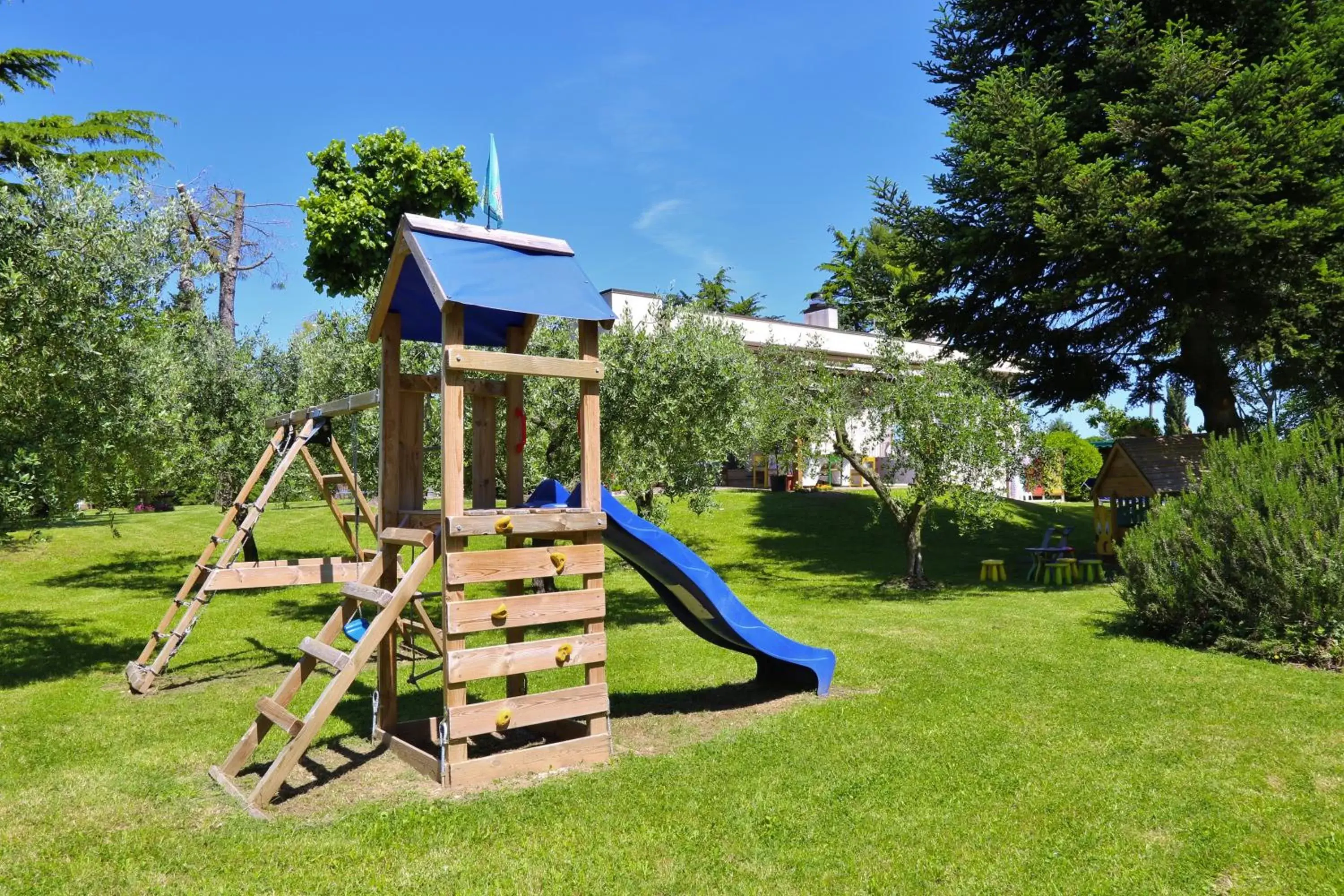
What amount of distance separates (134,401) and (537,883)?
8.42m

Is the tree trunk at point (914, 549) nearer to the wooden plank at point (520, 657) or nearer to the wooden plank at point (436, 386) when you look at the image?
the wooden plank at point (436, 386)

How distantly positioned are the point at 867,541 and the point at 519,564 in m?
20.7

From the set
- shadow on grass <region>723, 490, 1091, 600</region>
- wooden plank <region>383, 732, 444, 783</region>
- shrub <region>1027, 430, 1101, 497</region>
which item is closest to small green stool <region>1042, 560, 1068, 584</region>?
shadow on grass <region>723, 490, 1091, 600</region>

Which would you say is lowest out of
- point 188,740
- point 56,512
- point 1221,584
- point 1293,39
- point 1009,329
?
point 188,740

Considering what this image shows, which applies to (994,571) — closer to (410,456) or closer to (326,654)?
(410,456)

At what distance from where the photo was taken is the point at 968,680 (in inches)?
371

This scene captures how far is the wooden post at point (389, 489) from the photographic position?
24.2 feet

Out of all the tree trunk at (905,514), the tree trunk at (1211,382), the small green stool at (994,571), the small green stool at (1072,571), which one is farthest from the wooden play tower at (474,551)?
the tree trunk at (1211,382)

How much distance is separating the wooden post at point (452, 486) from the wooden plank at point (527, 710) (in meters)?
0.08

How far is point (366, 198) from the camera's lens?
15.8 metres

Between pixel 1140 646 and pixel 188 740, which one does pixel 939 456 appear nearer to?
pixel 1140 646

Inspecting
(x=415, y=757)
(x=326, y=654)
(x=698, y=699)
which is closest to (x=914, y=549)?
(x=698, y=699)

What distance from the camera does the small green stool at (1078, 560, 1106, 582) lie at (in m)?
20.0

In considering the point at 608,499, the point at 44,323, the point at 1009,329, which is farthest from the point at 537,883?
the point at 1009,329
